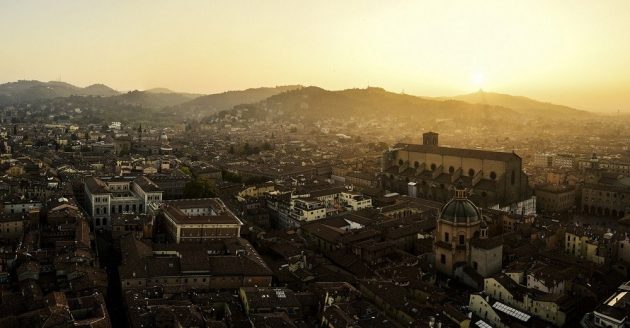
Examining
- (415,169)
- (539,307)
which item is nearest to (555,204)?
(415,169)

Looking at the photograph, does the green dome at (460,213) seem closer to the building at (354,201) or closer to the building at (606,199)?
the building at (354,201)

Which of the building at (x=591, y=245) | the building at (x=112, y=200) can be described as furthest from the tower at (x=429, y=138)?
the building at (x=112, y=200)

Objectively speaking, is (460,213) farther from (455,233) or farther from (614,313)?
(614,313)

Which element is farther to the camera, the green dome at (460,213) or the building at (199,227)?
the building at (199,227)

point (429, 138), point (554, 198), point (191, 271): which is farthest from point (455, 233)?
point (429, 138)

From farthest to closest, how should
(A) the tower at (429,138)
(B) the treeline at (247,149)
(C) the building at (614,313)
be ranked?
(B) the treeline at (247,149) < (A) the tower at (429,138) < (C) the building at (614,313)

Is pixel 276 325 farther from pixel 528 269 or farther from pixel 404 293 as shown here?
pixel 528 269

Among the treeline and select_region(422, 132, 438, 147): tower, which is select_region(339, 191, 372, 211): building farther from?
the treeline
